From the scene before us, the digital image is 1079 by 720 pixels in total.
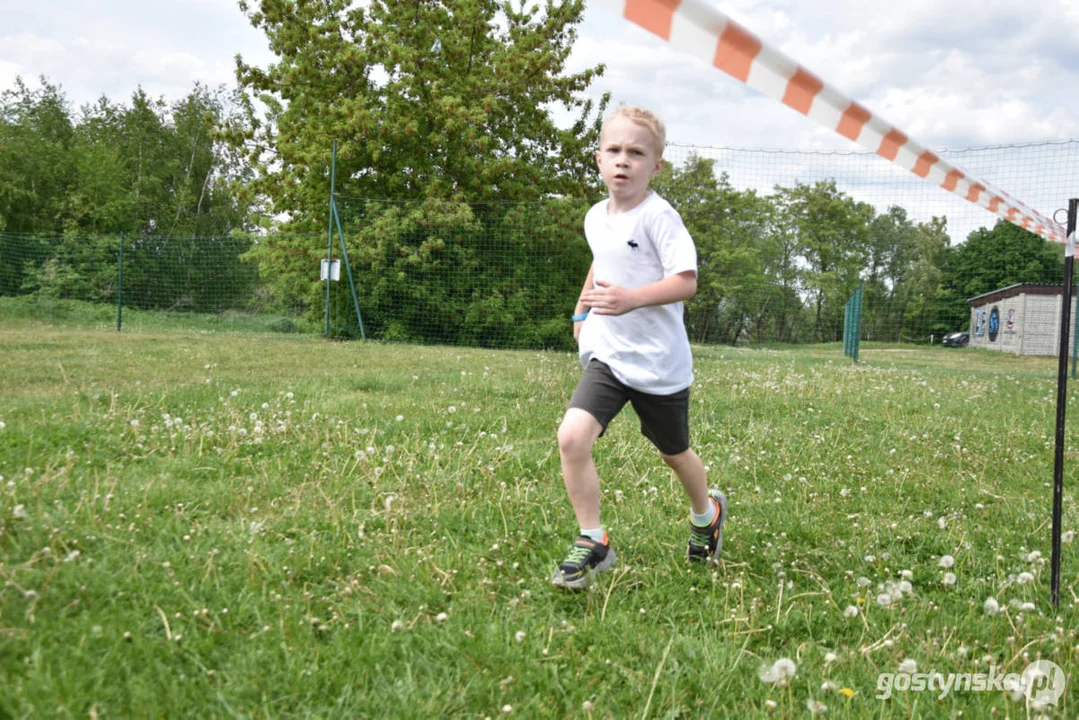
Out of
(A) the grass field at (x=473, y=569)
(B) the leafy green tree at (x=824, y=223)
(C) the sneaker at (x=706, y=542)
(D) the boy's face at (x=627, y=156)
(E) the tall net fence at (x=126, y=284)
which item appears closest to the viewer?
(A) the grass field at (x=473, y=569)

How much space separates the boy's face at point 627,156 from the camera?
290 cm

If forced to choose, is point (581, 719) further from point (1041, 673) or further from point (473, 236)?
point (473, 236)

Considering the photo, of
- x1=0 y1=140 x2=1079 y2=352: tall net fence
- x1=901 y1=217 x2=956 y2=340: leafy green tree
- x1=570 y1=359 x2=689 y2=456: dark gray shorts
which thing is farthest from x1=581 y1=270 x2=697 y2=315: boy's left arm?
x1=901 y1=217 x2=956 y2=340: leafy green tree

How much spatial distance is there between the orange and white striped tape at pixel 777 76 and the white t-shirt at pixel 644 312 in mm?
716

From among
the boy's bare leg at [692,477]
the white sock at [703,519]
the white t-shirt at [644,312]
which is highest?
the white t-shirt at [644,312]

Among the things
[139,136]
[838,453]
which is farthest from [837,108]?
[139,136]

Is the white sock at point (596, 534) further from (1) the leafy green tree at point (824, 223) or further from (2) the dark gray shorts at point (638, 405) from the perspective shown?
(1) the leafy green tree at point (824, 223)

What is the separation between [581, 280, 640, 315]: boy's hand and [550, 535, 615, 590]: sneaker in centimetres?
84

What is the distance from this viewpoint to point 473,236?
61.8 ft

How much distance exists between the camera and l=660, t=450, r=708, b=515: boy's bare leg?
314 centimetres

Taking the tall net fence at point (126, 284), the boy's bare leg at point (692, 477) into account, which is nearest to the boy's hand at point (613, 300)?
the boy's bare leg at point (692, 477)

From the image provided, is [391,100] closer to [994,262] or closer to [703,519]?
[703,519]

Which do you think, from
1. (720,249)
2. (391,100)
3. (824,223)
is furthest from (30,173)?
(824,223)

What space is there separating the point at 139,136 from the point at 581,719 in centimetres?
4865
